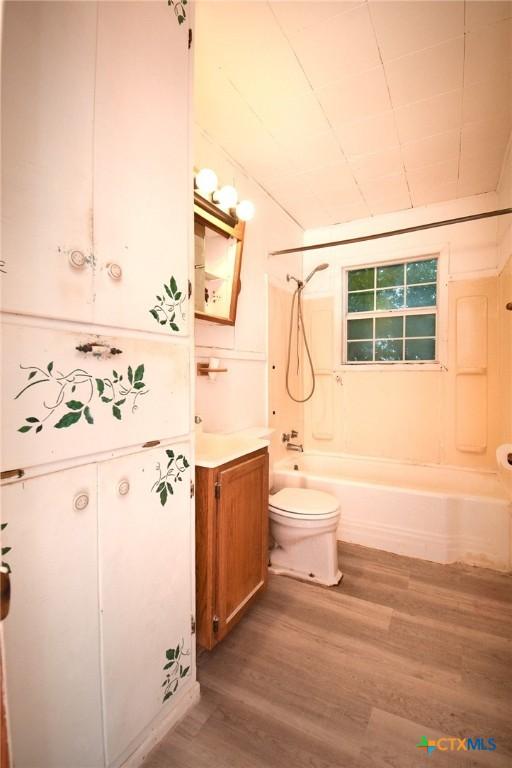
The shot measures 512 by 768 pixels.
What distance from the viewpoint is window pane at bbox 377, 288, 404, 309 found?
302 cm

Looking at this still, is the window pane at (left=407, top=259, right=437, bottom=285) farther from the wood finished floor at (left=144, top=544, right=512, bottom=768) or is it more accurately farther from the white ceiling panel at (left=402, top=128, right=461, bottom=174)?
the wood finished floor at (left=144, top=544, right=512, bottom=768)

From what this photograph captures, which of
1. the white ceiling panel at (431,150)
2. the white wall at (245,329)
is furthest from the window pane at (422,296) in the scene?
the white wall at (245,329)

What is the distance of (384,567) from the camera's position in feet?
7.01

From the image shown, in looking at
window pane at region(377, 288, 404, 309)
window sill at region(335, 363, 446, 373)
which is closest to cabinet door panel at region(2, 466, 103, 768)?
window sill at region(335, 363, 446, 373)

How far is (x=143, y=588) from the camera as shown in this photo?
3.38 feet

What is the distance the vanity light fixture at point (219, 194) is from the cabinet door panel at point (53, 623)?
4.99ft

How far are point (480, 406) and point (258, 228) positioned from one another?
6.97 feet

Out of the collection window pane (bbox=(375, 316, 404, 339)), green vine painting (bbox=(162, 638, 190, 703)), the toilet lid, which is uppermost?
window pane (bbox=(375, 316, 404, 339))

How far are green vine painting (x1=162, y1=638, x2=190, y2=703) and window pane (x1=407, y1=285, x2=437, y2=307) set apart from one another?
112 inches

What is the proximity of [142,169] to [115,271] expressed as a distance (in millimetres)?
333

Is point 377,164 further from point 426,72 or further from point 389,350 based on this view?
point 389,350

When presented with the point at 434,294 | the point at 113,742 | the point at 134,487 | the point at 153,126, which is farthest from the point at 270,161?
the point at 113,742

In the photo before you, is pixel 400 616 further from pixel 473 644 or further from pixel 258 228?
pixel 258 228

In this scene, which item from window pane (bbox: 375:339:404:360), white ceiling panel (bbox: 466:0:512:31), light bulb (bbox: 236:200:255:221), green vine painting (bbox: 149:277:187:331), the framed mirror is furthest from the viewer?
window pane (bbox: 375:339:404:360)
